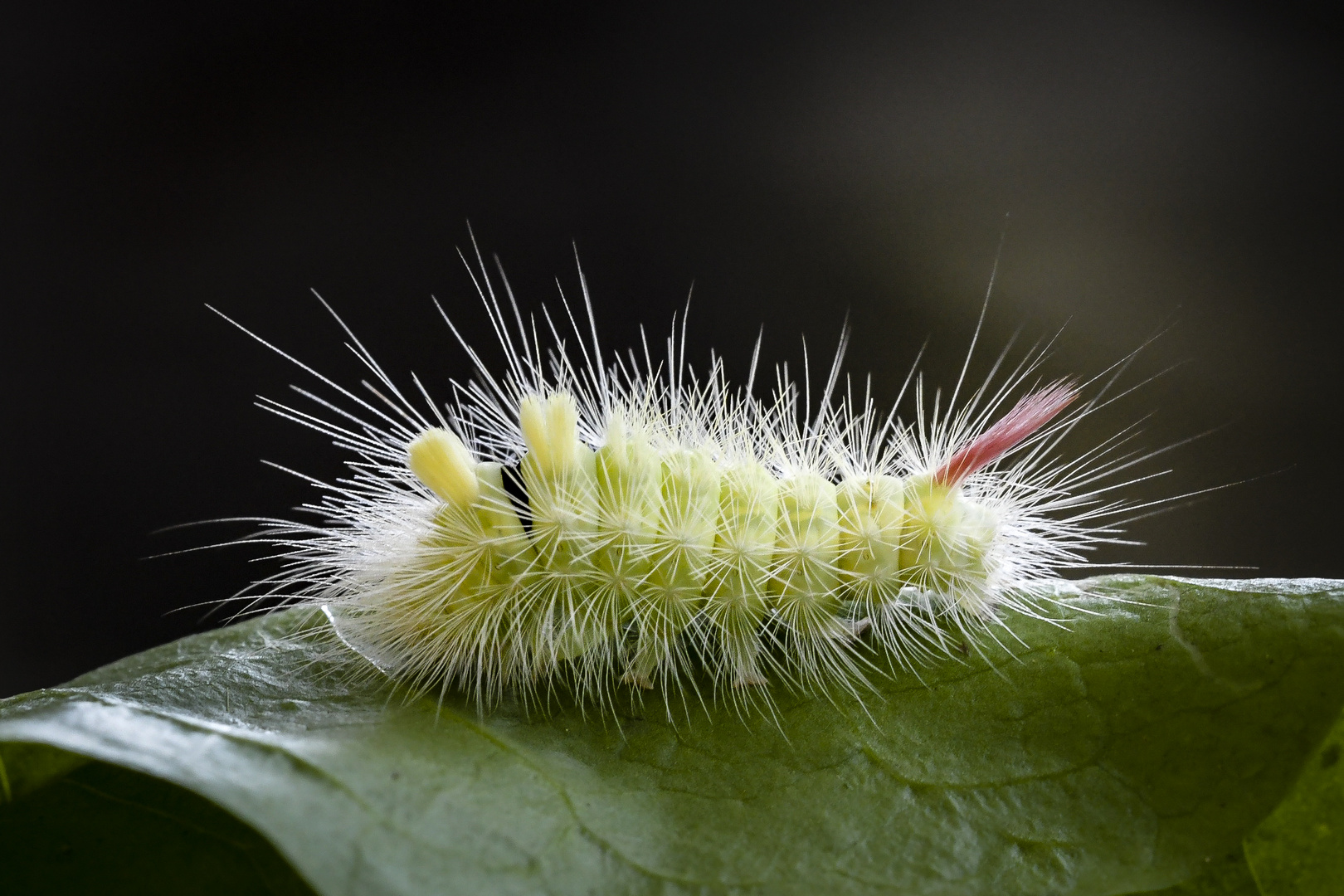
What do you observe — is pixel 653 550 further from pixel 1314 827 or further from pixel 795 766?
pixel 1314 827

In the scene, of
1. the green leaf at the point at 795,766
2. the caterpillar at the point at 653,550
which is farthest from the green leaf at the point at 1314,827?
the caterpillar at the point at 653,550

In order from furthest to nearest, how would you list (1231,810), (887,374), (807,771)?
(887,374), (807,771), (1231,810)

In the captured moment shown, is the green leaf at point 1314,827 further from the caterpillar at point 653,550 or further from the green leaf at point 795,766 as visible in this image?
the caterpillar at point 653,550

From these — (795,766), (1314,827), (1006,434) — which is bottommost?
(795,766)

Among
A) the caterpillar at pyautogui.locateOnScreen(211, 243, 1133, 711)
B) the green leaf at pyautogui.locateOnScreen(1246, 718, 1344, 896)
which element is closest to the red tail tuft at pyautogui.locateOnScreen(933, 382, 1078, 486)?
the caterpillar at pyautogui.locateOnScreen(211, 243, 1133, 711)

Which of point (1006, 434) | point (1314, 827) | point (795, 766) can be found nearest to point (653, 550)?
point (795, 766)

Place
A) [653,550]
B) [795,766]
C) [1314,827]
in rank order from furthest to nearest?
[653,550] < [795,766] < [1314,827]

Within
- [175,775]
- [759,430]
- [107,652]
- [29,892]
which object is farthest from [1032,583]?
[107,652]

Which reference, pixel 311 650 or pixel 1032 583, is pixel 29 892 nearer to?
pixel 311 650
